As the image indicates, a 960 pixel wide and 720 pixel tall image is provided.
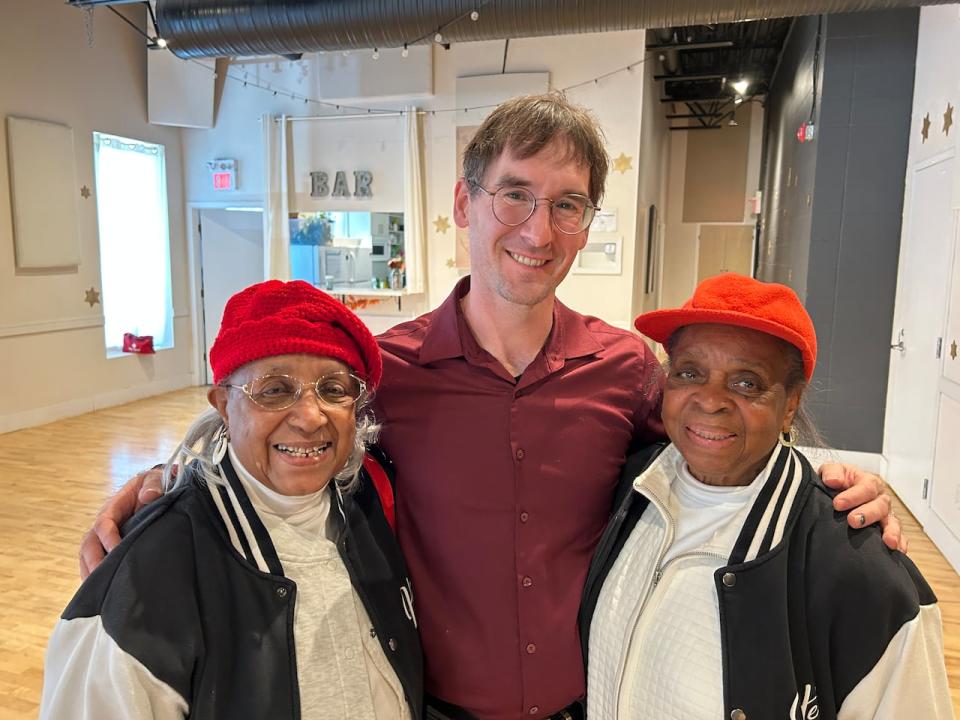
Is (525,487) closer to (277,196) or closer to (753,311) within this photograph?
(753,311)

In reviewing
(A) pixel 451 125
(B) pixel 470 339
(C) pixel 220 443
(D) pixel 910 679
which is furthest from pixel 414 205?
(D) pixel 910 679

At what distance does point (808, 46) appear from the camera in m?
6.09

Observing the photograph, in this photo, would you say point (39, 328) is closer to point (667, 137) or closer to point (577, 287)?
point (577, 287)

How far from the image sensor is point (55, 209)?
695 cm

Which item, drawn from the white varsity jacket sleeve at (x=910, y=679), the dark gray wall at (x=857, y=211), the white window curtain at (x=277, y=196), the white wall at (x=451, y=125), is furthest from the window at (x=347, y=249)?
the white varsity jacket sleeve at (x=910, y=679)

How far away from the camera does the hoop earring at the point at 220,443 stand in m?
1.20

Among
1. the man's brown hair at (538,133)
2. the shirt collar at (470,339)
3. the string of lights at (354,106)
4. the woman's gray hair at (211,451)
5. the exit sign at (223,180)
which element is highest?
the string of lights at (354,106)

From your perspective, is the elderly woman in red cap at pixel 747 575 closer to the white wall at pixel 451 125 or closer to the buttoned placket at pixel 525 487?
the buttoned placket at pixel 525 487

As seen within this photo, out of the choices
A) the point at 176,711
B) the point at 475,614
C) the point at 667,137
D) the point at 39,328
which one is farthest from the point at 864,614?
the point at 667,137

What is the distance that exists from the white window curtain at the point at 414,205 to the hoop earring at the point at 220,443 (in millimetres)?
6285

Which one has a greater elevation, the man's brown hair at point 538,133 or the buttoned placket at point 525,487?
the man's brown hair at point 538,133

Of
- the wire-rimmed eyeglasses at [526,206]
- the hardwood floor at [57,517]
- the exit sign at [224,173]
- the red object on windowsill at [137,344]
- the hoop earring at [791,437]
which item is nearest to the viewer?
the hoop earring at [791,437]

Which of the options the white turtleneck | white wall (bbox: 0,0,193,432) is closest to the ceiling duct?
white wall (bbox: 0,0,193,432)

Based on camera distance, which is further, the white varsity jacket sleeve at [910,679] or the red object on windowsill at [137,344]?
the red object on windowsill at [137,344]
